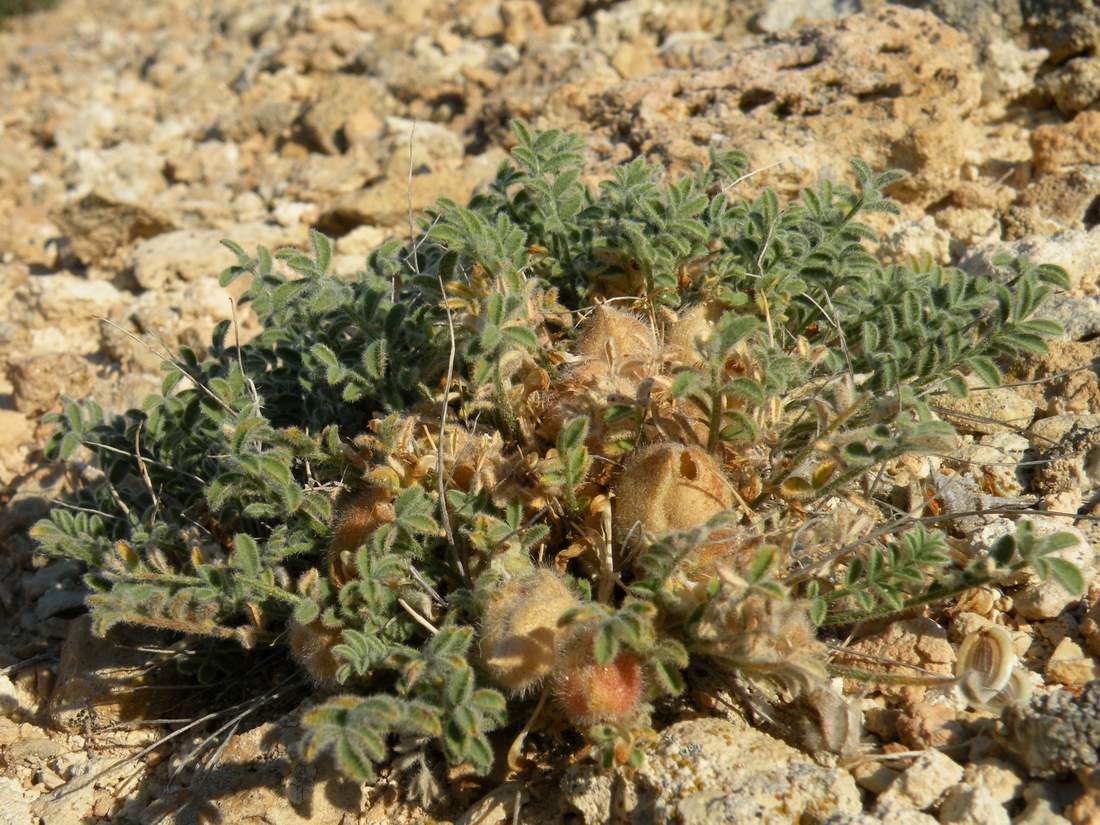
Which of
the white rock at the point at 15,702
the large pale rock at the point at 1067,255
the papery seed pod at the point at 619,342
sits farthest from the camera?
the large pale rock at the point at 1067,255

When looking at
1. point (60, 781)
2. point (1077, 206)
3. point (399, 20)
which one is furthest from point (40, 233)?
point (1077, 206)

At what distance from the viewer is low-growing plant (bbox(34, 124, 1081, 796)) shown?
2.26 meters

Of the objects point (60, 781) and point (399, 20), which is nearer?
point (60, 781)

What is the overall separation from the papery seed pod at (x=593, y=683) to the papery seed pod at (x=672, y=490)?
327 mm

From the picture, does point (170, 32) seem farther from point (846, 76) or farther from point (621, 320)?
point (621, 320)

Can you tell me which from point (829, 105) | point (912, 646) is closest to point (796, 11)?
point (829, 105)

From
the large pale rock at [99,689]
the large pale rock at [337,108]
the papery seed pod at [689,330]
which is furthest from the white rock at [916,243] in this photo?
the large pale rock at [337,108]

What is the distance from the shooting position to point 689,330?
116 inches

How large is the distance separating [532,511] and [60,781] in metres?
1.60

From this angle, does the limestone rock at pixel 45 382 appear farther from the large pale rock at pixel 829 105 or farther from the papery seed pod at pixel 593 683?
the papery seed pod at pixel 593 683

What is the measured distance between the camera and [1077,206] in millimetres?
3951

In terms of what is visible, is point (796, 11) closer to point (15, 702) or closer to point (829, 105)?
point (829, 105)

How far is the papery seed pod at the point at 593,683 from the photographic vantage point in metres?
2.23

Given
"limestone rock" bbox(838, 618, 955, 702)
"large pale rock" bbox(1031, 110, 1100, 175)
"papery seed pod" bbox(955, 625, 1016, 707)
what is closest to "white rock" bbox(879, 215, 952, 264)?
"large pale rock" bbox(1031, 110, 1100, 175)
